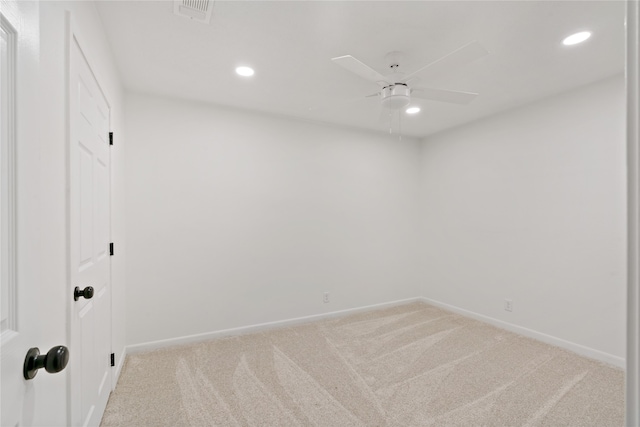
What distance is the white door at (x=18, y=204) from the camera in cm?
59

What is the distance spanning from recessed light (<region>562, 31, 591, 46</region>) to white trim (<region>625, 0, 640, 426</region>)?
91.0 inches

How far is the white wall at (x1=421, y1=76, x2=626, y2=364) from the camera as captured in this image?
2.65 metres

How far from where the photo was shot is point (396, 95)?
7.38ft

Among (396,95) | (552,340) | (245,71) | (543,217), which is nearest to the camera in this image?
(396,95)

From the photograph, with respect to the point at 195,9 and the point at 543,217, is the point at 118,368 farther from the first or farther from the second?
the point at 543,217

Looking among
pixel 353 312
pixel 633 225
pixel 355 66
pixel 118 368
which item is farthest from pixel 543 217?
pixel 118 368

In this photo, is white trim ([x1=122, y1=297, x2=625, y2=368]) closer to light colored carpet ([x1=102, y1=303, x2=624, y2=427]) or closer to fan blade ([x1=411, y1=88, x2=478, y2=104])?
light colored carpet ([x1=102, y1=303, x2=624, y2=427])

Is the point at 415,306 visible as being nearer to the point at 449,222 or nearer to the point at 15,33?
the point at 449,222

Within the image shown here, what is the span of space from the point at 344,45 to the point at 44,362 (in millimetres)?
2264

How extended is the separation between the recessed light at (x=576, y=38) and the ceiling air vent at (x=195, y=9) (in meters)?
2.36

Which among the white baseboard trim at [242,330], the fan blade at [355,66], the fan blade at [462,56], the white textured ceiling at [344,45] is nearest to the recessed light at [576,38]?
the white textured ceiling at [344,45]

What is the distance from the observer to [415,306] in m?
4.29

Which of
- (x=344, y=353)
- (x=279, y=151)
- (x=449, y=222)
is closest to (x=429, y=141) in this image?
(x=449, y=222)

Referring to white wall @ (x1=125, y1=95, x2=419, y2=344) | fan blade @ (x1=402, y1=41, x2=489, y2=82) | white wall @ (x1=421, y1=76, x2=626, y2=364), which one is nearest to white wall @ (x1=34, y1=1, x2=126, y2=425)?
white wall @ (x1=125, y1=95, x2=419, y2=344)
